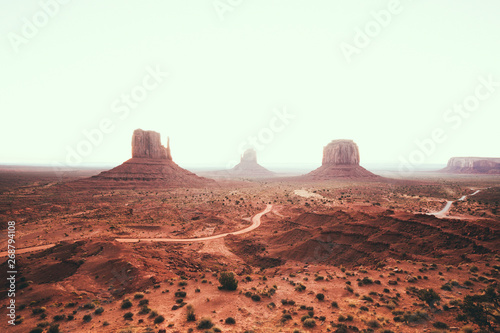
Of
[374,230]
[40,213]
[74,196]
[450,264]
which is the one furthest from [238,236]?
[74,196]

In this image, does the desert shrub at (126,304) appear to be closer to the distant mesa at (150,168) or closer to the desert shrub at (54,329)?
the desert shrub at (54,329)

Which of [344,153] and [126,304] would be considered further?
[344,153]

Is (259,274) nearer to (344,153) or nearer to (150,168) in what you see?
(150,168)

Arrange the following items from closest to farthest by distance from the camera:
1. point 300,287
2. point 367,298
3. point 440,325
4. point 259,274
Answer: point 440,325 < point 367,298 < point 300,287 < point 259,274

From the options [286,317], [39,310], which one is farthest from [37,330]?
[286,317]

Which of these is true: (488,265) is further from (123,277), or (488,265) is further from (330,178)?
(330,178)

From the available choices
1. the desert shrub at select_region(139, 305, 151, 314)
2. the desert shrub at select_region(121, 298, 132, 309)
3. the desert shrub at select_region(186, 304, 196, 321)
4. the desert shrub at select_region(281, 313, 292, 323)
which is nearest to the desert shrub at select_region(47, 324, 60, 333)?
the desert shrub at select_region(121, 298, 132, 309)

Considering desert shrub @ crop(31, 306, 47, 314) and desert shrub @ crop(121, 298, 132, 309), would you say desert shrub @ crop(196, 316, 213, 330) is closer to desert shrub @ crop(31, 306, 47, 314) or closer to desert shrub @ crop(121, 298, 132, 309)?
desert shrub @ crop(121, 298, 132, 309)
